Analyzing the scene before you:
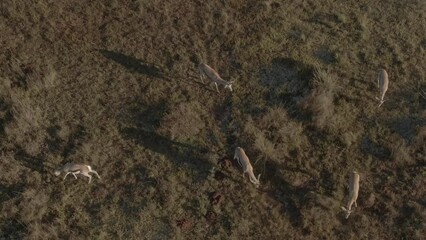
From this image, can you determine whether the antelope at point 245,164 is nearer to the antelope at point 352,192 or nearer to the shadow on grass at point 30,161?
the antelope at point 352,192

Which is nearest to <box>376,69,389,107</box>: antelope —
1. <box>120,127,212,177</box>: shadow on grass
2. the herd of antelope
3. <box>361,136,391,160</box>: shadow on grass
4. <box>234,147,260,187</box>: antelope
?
<box>361,136,391,160</box>: shadow on grass

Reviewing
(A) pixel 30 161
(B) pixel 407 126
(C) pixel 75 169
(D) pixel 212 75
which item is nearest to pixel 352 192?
(B) pixel 407 126

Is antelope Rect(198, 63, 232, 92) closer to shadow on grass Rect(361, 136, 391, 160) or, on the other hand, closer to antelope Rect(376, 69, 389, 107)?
shadow on grass Rect(361, 136, 391, 160)

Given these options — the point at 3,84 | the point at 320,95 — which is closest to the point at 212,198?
the point at 320,95

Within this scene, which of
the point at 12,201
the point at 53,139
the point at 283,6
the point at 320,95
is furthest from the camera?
the point at 283,6

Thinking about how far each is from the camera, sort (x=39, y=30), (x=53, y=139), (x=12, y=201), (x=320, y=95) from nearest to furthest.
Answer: (x=12, y=201) → (x=53, y=139) → (x=320, y=95) → (x=39, y=30)

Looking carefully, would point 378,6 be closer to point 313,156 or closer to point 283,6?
point 283,6

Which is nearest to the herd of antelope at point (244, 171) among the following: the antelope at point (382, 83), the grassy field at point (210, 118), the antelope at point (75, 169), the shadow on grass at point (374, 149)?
the antelope at point (75, 169)
